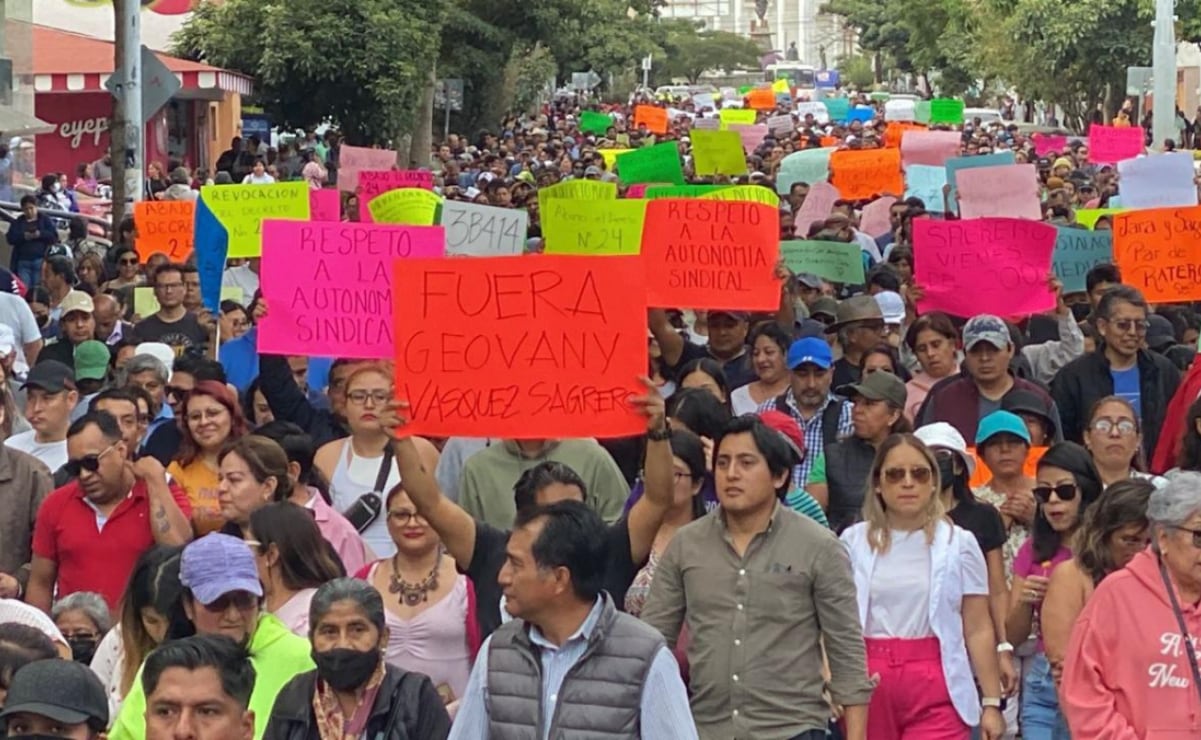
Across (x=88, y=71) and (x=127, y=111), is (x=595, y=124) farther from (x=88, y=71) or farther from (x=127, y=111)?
(x=127, y=111)

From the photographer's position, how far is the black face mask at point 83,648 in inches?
266

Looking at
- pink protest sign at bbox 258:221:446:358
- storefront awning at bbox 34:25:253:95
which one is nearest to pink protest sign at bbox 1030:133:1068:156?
storefront awning at bbox 34:25:253:95

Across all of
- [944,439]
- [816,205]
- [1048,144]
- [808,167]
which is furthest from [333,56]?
[944,439]

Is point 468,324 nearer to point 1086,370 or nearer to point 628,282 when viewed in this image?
point 628,282

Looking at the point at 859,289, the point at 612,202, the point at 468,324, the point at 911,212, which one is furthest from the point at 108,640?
the point at 911,212

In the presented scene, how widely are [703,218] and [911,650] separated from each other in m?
4.74

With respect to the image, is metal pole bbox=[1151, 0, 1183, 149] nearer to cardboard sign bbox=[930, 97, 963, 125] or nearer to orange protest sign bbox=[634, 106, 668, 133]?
cardboard sign bbox=[930, 97, 963, 125]

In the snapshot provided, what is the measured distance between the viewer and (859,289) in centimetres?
1462

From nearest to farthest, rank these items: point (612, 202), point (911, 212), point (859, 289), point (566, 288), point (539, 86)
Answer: point (566, 288) < point (612, 202) < point (859, 289) < point (911, 212) < point (539, 86)

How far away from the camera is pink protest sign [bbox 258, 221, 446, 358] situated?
959 cm

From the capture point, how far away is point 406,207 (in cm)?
1450

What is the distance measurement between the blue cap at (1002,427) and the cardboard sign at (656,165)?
1183 cm

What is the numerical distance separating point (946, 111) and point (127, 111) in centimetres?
2000

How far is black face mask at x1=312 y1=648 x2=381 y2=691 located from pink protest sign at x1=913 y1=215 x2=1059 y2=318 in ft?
22.7
